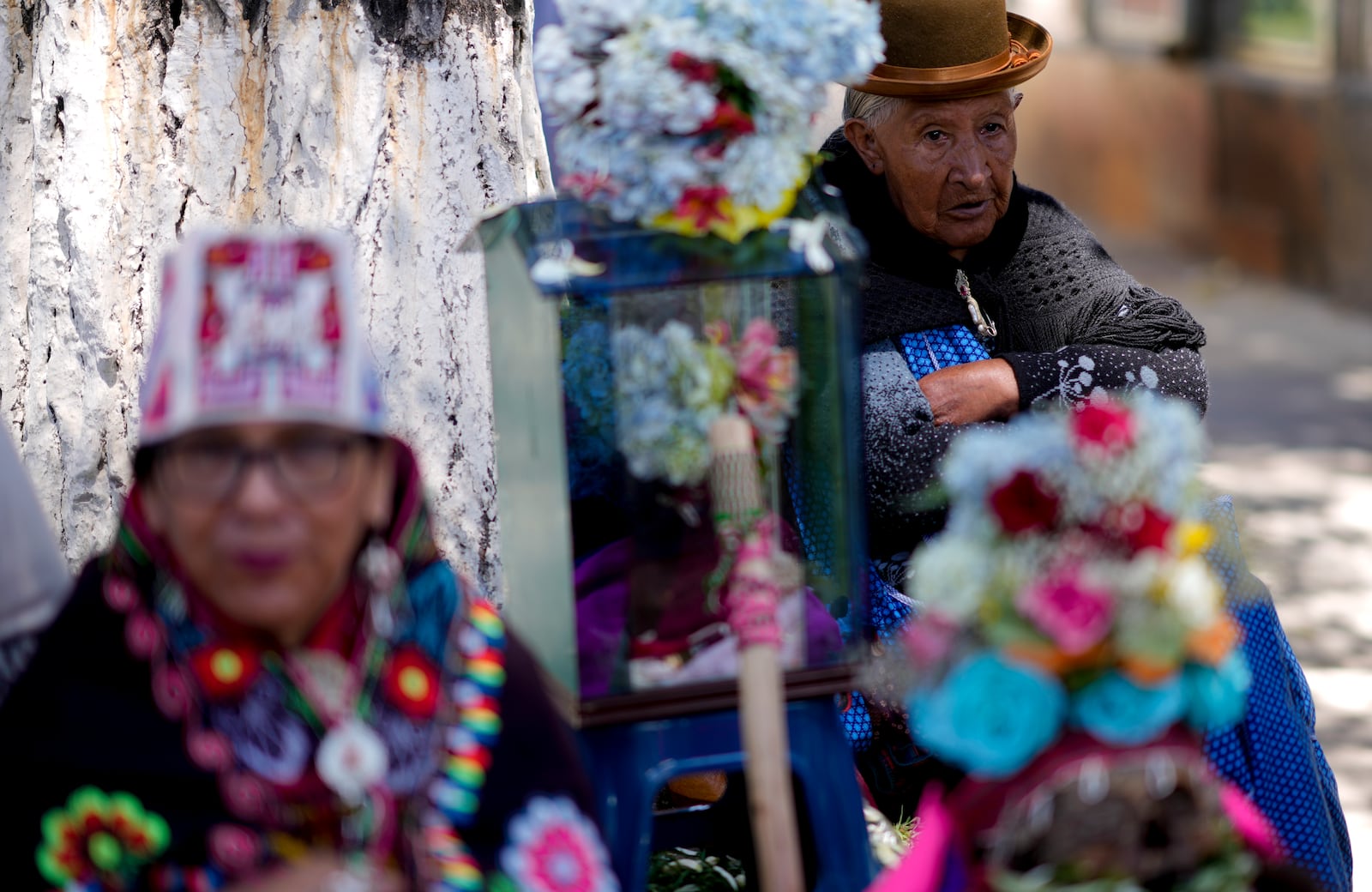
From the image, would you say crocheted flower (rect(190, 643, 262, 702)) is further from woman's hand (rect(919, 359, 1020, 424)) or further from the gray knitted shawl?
woman's hand (rect(919, 359, 1020, 424))

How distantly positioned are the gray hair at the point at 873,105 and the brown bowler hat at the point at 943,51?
0.04 m

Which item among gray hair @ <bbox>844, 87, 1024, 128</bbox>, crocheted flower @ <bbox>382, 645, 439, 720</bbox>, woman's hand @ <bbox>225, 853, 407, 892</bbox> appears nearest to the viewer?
woman's hand @ <bbox>225, 853, 407, 892</bbox>

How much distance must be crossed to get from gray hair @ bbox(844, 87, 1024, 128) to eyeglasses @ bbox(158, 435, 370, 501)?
1665 millimetres

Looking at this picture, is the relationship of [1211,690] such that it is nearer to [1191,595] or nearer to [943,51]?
[1191,595]

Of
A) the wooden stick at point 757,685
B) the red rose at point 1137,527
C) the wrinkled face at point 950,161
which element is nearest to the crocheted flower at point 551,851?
the wooden stick at point 757,685

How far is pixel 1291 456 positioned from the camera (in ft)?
22.2

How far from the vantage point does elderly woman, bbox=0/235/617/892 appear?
1.81 meters

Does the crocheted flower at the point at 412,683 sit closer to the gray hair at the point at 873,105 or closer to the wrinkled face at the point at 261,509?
the wrinkled face at the point at 261,509

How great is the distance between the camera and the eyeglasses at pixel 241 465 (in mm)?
1812

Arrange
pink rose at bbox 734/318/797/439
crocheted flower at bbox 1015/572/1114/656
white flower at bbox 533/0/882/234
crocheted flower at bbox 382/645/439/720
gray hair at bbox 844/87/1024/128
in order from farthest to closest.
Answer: gray hair at bbox 844/87/1024/128, pink rose at bbox 734/318/797/439, white flower at bbox 533/0/882/234, crocheted flower at bbox 382/645/439/720, crocheted flower at bbox 1015/572/1114/656

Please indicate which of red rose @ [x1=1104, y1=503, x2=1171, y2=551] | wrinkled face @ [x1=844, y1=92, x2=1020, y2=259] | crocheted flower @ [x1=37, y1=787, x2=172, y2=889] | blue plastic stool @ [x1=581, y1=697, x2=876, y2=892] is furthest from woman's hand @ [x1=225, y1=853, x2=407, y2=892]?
wrinkled face @ [x1=844, y1=92, x2=1020, y2=259]

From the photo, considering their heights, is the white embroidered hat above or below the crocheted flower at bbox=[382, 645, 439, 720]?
above

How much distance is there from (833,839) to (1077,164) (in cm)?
961

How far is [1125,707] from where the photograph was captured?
176cm
